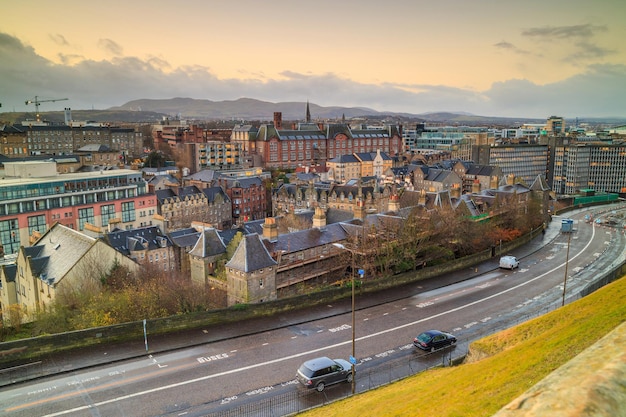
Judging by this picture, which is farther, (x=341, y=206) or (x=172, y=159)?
(x=172, y=159)

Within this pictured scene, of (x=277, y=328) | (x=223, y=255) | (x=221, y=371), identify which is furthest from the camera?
(x=223, y=255)

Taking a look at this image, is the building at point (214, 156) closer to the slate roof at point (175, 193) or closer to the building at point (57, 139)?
the building at point (57, 139)

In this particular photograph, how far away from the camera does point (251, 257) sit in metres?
42.3

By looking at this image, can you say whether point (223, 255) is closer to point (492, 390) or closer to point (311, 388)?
point (311, 388)

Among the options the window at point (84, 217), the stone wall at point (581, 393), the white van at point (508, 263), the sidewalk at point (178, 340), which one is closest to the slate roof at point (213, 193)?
the window at point (84, 217)

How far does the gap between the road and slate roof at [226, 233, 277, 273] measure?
23.2 feet

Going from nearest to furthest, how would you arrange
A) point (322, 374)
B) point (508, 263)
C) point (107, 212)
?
point (322, 374)
point (508, 263)
point (107, 212)

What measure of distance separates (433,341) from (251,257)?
709 inches

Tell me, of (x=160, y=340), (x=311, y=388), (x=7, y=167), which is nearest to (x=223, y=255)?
(x=160, y=340)

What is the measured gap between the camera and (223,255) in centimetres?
5044

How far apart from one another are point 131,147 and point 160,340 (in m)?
147

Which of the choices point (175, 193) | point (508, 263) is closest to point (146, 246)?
point (175, 193)

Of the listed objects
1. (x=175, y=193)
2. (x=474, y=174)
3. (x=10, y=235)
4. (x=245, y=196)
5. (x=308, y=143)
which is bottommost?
(x=10, y=235)

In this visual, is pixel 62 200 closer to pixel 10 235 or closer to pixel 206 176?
pixel 10 235
